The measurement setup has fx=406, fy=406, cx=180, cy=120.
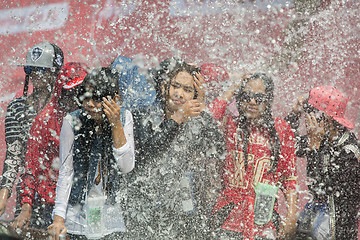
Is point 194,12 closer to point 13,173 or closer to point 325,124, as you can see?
point 325,124

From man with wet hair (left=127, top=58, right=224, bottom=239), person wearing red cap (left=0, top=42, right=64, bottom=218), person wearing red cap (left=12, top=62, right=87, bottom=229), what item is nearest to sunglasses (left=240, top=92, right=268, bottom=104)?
man with wet hair (left=127, top=58, right=224, bottom=239)

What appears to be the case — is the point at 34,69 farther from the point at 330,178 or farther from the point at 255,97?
the point at 330,178

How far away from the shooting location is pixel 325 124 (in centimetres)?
295

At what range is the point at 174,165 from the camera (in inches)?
106

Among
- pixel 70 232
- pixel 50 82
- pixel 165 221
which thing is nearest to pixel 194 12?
pixel 50 82

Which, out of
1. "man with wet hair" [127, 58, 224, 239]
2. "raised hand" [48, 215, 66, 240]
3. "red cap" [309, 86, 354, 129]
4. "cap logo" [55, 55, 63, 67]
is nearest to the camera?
"raised hand" [48, 215, 66, 240]

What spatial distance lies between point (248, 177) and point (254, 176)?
0.04m

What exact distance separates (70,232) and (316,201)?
173 cm

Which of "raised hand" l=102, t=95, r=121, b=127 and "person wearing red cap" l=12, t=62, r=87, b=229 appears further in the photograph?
"person wearing red cap" l=12, t=62, r=87, b=229

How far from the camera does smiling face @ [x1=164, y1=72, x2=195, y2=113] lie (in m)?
2.72

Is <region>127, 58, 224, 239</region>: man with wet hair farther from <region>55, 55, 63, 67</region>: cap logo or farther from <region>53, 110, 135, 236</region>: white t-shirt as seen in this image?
<region>55, 55, 63, 67</region>: cap logo

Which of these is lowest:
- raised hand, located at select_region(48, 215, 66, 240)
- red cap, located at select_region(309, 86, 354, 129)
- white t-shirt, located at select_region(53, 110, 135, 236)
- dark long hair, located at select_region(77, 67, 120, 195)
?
raised hand, located at select_region(48, 215, 66, 240)

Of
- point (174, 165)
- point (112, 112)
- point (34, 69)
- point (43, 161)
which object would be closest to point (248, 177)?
point (174, 165)

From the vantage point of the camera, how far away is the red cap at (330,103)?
118 inches
